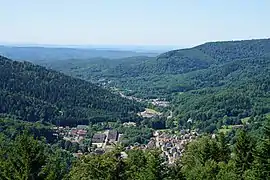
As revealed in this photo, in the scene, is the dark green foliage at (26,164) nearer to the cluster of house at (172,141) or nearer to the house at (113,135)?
the cluster of house at (172,141)

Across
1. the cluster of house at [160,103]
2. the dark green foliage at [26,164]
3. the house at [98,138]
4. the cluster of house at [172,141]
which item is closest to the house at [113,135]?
the house at [98,138]

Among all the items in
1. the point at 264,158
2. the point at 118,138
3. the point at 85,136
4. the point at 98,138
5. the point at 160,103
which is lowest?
the point at 160,103

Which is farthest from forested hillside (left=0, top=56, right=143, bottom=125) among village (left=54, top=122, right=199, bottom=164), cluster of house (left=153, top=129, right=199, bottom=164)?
cluster of house (left=153, top=129, right=199, bottom=164)

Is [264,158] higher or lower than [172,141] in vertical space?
higher

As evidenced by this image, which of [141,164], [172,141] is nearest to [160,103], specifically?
[172,141]

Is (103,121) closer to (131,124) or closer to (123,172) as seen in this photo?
(131,124)

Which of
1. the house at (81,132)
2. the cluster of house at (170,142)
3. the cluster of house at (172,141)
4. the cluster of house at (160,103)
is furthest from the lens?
the cluster of house at (160,103)

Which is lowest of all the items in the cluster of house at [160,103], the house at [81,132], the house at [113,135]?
the cluster of house at [160,103]

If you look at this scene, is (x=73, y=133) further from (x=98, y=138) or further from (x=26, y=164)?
(x=26, y=164)
